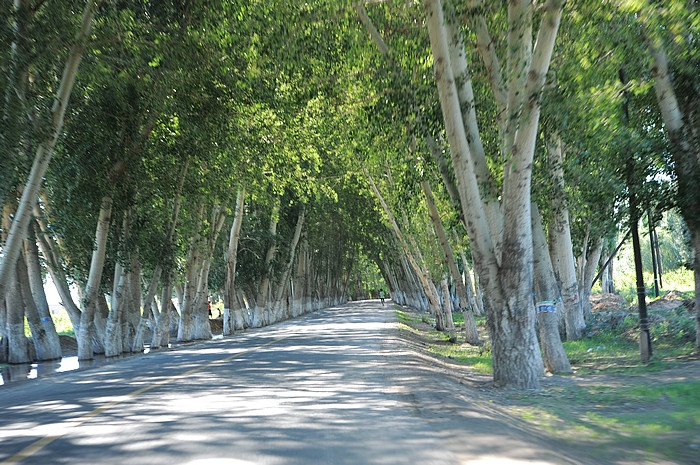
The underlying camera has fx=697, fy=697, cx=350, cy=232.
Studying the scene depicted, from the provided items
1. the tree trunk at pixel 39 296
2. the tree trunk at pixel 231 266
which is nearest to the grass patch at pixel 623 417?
the tree trunk at pixel 39 296

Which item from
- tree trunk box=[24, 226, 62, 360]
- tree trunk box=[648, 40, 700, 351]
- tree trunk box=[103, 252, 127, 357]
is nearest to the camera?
tree trunk box=[648, 40, 700, 351]

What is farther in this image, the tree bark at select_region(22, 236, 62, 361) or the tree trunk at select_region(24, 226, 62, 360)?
the tree bark at select_region(22, 236, 62, 361)

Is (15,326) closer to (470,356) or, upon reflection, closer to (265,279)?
(470,356)

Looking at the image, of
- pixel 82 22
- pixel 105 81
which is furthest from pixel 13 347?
pixel 82 22

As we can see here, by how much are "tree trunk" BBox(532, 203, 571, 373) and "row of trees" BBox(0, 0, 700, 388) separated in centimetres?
4

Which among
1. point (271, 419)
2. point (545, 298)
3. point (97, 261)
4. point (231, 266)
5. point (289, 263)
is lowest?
point (271, 419)

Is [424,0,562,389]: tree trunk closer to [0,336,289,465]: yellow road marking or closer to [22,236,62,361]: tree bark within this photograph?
[0,336,289,465]: yellow road marking

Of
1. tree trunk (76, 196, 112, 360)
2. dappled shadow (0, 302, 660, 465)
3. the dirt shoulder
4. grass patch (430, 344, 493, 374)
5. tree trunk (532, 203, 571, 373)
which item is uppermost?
tree trunk (76, 196, 112, 360)

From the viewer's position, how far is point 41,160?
1622cm

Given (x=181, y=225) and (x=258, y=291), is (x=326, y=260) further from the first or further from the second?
(x=181, y=225)

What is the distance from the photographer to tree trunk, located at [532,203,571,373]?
1420cm

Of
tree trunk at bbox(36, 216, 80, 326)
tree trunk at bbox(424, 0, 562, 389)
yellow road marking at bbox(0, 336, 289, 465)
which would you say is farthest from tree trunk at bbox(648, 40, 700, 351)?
tree trunk at bbox(36, 216, 80, 326)

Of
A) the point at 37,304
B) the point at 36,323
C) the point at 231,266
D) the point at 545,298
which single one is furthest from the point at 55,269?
the point at 545,298

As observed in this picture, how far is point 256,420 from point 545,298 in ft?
25.9
